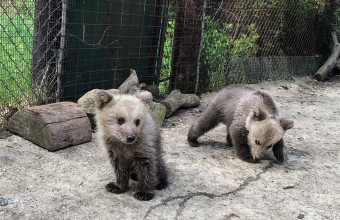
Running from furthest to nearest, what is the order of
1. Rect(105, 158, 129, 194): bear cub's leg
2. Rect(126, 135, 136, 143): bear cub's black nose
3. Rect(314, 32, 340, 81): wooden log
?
Rect(314, 32, 340, 81): wooden log → Rect(105, 158, 129, 194): bear cub's leg → Rect(126, 135, 136, 143): bear cub's black nose

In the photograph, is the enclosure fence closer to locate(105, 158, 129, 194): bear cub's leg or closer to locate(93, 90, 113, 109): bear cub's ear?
locate(93, 90, 113, 109): bear cub's ear

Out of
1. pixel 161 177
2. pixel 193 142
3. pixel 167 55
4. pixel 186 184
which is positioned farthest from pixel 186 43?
pixel 161 177

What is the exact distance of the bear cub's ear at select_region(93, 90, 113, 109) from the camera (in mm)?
3594

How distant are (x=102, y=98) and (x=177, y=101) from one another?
325cm

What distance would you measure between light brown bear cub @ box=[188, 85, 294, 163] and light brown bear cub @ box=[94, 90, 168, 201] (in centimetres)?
156

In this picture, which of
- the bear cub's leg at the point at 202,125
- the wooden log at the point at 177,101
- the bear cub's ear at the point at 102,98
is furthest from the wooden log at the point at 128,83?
the bear cub's ear at the point at 102,98

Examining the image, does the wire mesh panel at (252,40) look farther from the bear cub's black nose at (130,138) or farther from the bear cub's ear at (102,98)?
the bear cub's black nose at (130,138)

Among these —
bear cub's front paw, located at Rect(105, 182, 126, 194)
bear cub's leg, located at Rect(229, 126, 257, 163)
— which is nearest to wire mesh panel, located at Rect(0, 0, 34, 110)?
bear cub's front paw, located at Rect(105, 182, 126, 194)

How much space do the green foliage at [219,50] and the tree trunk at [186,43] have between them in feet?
1.54

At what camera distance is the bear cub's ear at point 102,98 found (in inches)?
Answer: 141

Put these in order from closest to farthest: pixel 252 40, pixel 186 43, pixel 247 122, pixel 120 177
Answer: pixel 120 177
pixel 247 122
pixel 186 43
pixel 252 40

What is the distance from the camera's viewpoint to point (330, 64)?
11.9 meters

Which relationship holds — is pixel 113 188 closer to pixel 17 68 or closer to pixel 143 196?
pixel 143 196

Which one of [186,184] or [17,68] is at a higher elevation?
[17,68]
